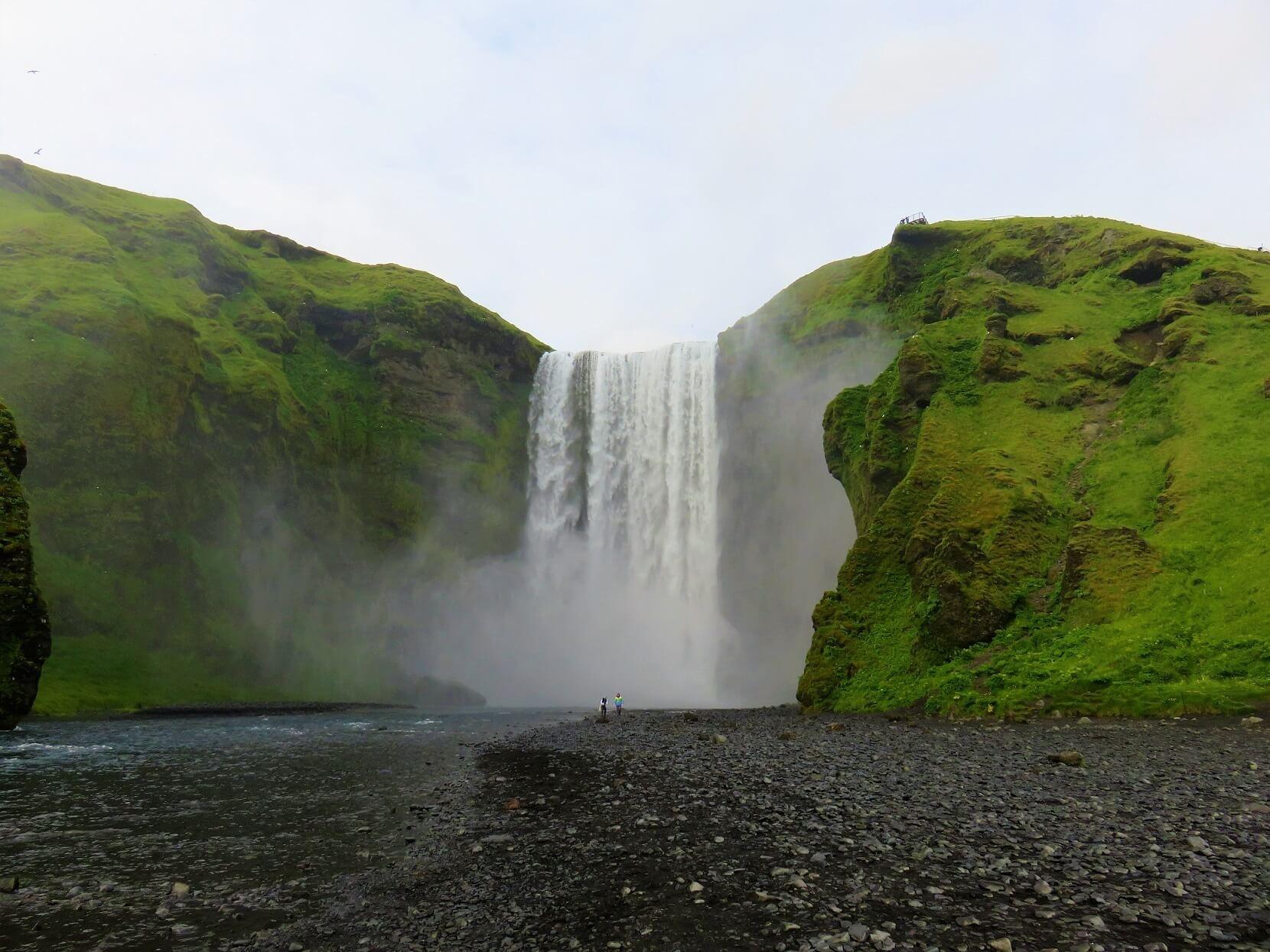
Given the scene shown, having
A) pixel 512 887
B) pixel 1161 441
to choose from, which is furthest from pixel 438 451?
pixel 512 887

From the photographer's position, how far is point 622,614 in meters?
69.6

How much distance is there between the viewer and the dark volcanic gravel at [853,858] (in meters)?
6.83

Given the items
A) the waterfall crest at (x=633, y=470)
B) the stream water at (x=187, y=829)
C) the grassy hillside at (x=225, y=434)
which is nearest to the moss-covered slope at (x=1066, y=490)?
the stream water at (x=187, y=829)

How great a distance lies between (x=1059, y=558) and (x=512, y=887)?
2774cm

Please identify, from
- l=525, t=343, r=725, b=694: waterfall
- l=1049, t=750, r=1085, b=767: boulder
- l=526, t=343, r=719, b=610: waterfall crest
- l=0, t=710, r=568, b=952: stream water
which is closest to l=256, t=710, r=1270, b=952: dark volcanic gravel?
l=1049, t=750, r=1085, b=767: boulder

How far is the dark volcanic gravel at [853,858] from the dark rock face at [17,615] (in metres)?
24.6

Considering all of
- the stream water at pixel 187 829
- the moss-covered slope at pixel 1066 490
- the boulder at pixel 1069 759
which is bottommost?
the stream water at pixel 187 829

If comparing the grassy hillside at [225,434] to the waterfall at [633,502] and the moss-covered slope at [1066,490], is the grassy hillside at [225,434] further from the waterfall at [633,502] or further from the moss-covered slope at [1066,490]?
the moss-covered slope at [1066,490]

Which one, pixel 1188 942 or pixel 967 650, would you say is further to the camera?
pixel 967 650

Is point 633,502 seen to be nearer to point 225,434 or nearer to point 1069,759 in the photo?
point 225,434

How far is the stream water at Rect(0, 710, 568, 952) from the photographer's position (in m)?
8.23

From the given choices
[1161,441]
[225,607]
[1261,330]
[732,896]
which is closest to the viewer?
[732,896]

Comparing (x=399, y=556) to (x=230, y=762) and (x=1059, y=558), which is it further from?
(x=1059, y=558)

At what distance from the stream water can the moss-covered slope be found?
741 inches
